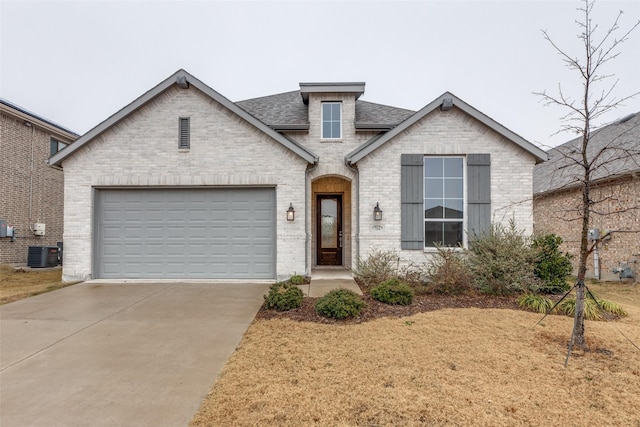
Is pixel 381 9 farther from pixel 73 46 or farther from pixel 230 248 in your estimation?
pixel 73 46

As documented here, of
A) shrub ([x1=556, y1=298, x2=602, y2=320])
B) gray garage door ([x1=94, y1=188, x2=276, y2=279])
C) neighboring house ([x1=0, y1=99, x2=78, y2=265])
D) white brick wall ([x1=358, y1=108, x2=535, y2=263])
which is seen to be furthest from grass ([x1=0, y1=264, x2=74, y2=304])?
shrub ([x1=556, y1=298, x2=602, y2=320])

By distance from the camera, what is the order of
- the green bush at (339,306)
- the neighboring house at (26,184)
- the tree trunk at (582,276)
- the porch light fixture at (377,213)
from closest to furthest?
1. the tree trunk at (582,276)
2. the green bush at (339,306)
3. the porch light fixture at (377,213)
4. the neighboring house at (26,184)

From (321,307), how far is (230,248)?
4.20m

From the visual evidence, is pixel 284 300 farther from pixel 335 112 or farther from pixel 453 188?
pixel 335 112

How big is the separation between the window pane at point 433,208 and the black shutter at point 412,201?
0.18m

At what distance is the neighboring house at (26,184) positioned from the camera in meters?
12.3

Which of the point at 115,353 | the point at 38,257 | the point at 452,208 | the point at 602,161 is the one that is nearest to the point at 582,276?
the point at 452,208

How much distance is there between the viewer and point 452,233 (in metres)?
9.08

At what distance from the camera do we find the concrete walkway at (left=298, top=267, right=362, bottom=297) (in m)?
7.47

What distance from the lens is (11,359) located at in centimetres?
412

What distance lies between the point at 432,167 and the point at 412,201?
3.93 feet

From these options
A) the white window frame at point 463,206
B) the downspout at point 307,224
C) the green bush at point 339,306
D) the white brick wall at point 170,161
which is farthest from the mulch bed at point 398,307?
the white brick wall at point 170,161

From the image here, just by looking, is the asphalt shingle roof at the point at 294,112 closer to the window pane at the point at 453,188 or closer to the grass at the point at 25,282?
the window pane at the point at 453,188

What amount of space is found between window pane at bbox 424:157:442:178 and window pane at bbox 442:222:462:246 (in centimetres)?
144
